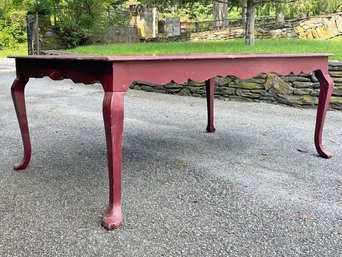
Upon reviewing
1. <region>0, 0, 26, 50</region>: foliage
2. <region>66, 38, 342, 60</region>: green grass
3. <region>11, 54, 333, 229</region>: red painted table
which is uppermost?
<region>0, 0, 26, 50</region>: foliage

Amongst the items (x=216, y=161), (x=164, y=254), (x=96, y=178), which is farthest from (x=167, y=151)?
(x=164, y=254)

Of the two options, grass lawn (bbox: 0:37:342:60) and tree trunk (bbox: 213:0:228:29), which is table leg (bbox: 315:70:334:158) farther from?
tree trunk (bbox: 213:0:228:29)

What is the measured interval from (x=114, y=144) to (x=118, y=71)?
32cm

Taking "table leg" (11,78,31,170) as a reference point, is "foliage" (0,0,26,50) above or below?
above

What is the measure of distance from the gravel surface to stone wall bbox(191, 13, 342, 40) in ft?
33.9

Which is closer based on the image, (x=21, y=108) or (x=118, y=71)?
(x=118, y=71)

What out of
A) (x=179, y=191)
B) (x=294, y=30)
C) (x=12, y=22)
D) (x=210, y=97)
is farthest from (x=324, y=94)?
(x=12, y=22)

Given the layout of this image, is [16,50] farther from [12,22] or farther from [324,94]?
[324,94]

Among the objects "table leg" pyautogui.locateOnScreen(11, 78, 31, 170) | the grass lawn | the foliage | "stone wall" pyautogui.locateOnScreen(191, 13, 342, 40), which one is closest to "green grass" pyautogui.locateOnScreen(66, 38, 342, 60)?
the grass lawn

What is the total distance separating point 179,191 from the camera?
2.29 metres

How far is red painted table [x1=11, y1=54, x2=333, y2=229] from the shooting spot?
178 centimetres

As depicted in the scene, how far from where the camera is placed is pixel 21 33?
68.9ft

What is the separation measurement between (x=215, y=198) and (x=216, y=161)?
699 millimetres

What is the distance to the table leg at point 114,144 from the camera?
5.83ft
